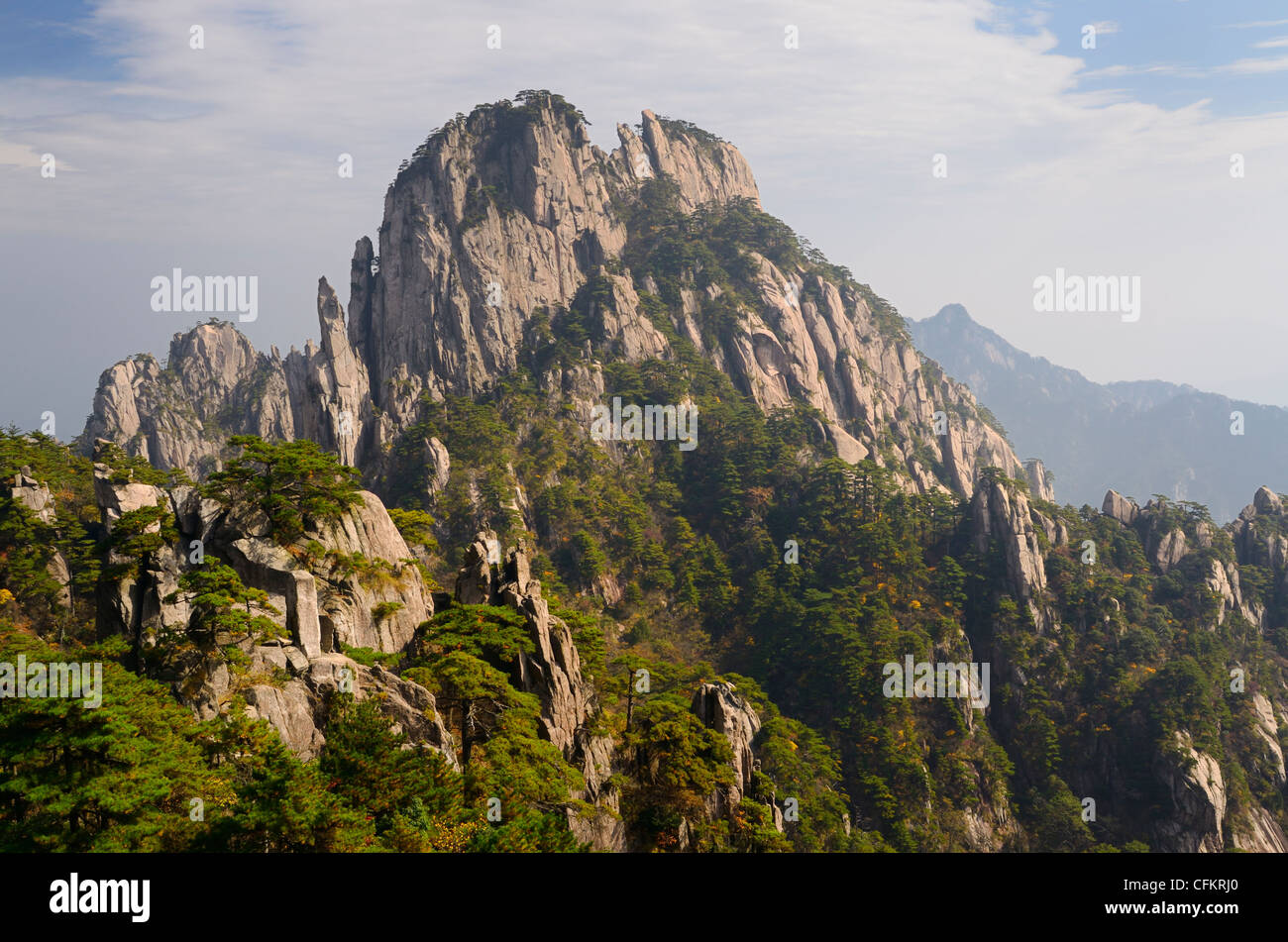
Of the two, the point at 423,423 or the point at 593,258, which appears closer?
the point at 423,423

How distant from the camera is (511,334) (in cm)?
8650

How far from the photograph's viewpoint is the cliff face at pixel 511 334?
81.9 m

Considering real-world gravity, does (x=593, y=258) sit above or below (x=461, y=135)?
below

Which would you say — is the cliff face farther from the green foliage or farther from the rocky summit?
the green foliage

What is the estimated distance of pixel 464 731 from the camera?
26.2m

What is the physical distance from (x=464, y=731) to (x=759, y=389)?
72189 millimetres

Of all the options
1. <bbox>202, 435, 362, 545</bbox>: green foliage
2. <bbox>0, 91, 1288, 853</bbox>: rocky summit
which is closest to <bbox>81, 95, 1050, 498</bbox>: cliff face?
<bbox>0, 91, 1288, 853</bbox>: rocky summit

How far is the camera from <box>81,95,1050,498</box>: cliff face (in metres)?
81.9

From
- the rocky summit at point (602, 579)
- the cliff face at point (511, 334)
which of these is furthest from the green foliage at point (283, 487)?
the cliff face at point (511, 334)

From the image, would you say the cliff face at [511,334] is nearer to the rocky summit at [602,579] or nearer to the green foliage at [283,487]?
the rocky summit at [602,579]

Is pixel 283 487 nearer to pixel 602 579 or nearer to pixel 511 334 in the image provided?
pixel 602 579

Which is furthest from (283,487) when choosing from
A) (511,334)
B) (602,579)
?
(511,334)
